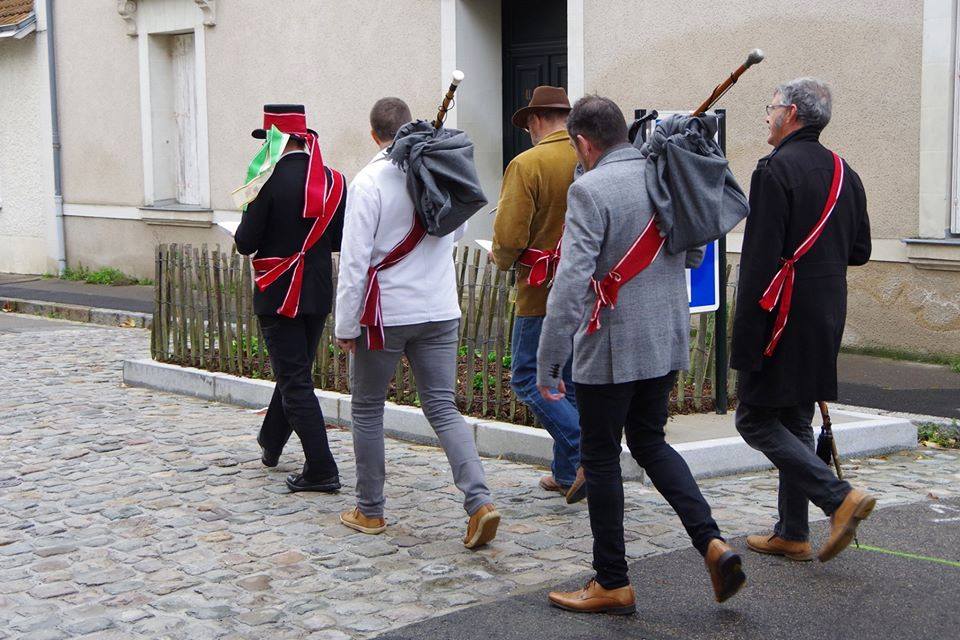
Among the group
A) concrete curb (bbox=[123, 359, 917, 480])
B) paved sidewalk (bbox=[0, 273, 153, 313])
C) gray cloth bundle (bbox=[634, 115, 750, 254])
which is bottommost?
concrete curb (bbox=[123, 359, 917, 480])

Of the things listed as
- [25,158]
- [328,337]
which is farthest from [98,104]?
[328,337]

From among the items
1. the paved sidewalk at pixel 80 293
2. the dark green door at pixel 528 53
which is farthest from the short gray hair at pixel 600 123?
the paved sidewalk at pixel 80 293

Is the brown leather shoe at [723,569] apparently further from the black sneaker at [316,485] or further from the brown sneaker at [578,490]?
the black sneaker at [316,485]

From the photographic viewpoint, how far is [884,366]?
9.22 m

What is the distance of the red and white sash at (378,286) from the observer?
5.32m

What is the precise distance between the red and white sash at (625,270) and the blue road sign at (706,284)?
248 centimetres

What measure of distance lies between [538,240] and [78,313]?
31.6 feet

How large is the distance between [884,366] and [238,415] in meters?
4.68

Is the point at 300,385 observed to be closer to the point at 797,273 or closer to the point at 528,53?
the point at 797,273

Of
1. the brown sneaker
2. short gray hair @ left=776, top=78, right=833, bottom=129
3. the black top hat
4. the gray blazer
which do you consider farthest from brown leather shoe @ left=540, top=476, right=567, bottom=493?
short gray hair @ left=776, top=78, right=833, bottom=129

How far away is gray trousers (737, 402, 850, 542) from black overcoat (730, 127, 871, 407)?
108 millimetres

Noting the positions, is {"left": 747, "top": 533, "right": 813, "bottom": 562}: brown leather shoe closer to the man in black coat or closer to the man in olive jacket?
the man in black coat

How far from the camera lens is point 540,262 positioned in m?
5.82

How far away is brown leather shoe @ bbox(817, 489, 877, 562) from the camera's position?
4527mm
